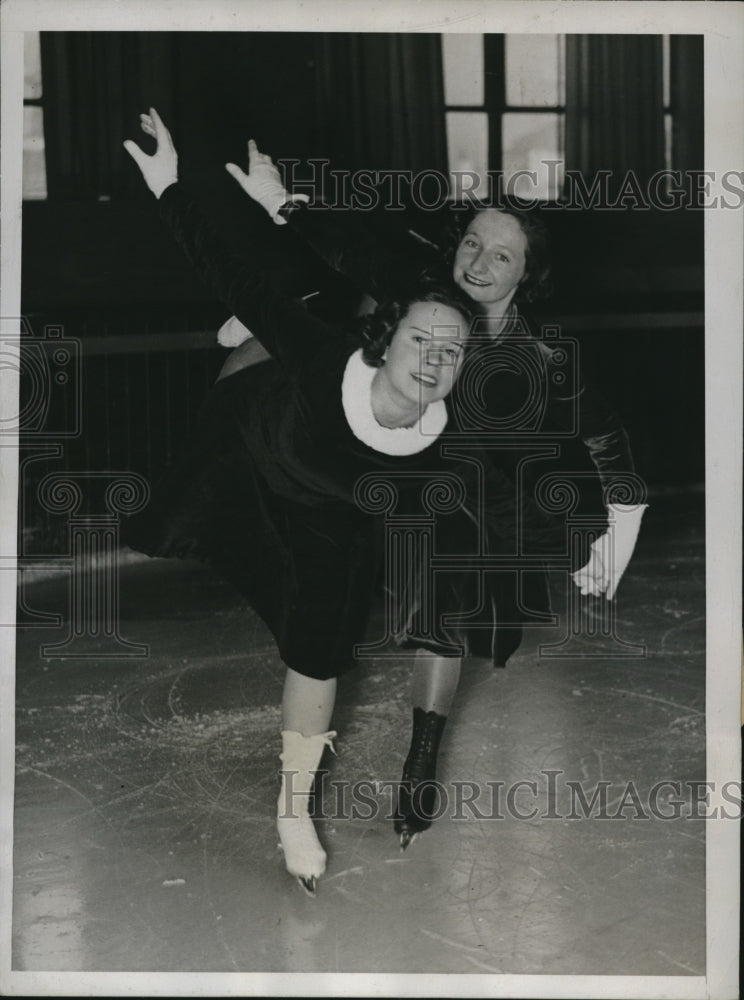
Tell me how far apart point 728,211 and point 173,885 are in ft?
5.79

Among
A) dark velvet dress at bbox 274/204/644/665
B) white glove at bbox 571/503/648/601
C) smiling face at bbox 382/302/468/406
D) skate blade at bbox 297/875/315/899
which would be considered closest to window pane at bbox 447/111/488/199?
dark velvet dress at bbox 274/204/644/665

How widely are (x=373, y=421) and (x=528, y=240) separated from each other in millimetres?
476

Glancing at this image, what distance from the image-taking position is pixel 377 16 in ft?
6.59

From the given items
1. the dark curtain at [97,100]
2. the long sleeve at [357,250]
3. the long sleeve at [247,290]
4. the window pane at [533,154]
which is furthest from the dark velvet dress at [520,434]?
the dark curtain at [97,100]

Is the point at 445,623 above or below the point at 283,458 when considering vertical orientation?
below

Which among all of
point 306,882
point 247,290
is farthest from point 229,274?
point 306,882

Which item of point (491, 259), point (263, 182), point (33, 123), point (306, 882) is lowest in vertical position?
point (306, 882)

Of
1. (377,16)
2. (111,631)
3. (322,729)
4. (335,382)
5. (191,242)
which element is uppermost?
(377,16)

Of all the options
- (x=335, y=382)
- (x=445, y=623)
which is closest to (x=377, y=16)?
(x=335, y=382)

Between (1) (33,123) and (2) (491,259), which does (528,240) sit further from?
(1) (33,123)

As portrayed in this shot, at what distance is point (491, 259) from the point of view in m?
1.96

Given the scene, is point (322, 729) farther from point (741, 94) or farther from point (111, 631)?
point (741, 94)

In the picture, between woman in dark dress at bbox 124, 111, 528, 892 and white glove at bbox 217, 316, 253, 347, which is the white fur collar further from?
white glove at bbox 217, 316, 253, 347

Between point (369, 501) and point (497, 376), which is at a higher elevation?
point (497, 376)
